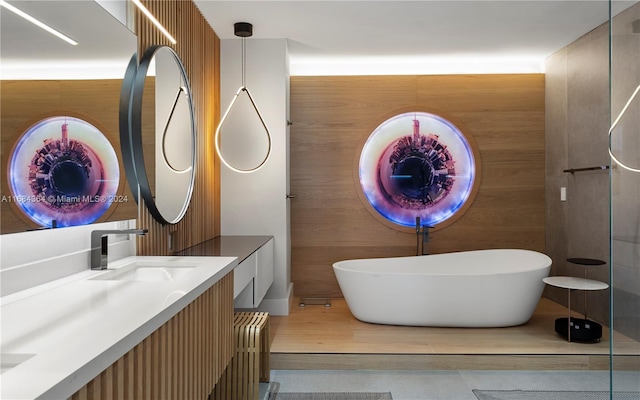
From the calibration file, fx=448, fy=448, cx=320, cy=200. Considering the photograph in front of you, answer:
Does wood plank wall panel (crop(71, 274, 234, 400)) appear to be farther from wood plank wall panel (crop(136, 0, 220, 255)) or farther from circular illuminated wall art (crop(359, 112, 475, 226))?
circular illuminated wall art (crop(359, 112, 475, 226))

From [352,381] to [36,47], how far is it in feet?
8.36

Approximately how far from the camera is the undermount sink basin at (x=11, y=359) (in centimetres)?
101

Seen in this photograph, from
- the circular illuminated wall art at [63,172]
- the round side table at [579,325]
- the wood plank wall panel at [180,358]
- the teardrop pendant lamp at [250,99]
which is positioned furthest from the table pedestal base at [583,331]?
the circular illuminated wall art at [63,172]

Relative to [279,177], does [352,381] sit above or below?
below

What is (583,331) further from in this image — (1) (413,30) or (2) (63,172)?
(2) (63,172)

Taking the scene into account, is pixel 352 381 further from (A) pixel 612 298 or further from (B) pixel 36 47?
(B) pixel 36 47

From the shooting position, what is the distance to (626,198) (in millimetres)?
1646

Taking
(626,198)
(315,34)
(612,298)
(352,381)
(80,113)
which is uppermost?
(315,34)

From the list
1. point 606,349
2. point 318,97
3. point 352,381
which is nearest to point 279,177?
point 318,97

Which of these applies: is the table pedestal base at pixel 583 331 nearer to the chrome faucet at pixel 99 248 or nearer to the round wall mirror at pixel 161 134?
the round wall mirror at pixel 161 134

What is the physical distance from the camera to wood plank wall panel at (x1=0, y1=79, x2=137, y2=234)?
4.82 feet

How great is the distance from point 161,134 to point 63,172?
0.91 metres

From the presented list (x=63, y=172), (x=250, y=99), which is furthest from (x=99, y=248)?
(x=250, y=99)

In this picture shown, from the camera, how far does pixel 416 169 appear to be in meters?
4.77
